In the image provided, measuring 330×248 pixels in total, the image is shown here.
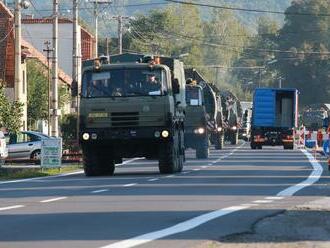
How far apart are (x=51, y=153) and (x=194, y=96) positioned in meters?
11.4

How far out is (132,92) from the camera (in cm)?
2975

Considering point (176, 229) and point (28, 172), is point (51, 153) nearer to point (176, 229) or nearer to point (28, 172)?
point (28, 172)

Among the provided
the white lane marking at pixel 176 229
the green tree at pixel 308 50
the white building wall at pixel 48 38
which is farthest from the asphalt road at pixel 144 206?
the green tree at pixel 308 50

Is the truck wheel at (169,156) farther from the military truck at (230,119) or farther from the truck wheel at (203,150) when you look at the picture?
the military truck at (230,119)

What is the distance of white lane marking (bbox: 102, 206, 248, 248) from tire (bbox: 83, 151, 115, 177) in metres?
12.7

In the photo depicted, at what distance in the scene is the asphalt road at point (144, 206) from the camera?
1405cm

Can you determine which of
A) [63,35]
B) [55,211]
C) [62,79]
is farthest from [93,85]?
[63,35]

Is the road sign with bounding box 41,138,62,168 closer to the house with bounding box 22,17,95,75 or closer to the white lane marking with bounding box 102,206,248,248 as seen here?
the white lane marking with bounding box 102,206,248,248

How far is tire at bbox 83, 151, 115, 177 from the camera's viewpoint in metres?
30.8

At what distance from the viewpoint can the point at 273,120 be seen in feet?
204

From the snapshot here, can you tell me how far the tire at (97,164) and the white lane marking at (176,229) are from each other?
1266cm

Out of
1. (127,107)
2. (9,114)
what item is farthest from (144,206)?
(9,114)

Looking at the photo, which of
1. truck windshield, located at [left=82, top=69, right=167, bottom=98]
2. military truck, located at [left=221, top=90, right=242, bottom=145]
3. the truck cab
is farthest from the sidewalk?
military truck, located at [left=221, top=90, right=242, bottom=145]

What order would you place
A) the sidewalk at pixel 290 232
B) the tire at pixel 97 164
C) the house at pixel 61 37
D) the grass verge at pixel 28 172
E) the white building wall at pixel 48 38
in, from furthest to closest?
the white building wall at pixel 48 38 < the house at pixel 61 37 < the grass verge at pixel 28 172 < the tire at pixel 97 164 < the sidewalk at pixel 290 232
